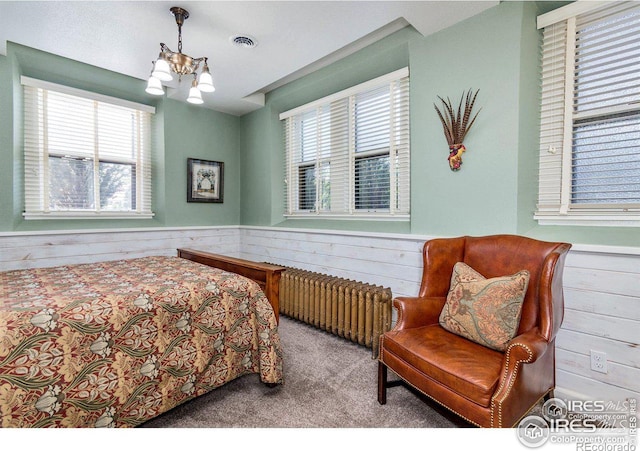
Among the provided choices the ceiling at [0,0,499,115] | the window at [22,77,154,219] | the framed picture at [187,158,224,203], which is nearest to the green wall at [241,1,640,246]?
the ceiling at [0,0,499,115]

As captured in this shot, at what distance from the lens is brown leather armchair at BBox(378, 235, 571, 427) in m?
1.38

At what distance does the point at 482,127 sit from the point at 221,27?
212 cm

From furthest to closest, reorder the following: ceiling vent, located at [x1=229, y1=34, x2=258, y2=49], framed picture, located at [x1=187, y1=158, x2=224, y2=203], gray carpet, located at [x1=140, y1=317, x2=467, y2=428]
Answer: framed picture, located at [x1=187, y1=158, x2=224, y2=203] → ceiling vent, located at [x1=229, y1=34, x2=258, y2=49] → gray carpet, located at [x1=140, y1=317, x2=467, y2=428]

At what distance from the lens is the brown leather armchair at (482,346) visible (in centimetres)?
138

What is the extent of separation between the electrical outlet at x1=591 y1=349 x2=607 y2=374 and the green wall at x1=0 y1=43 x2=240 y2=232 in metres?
4.10

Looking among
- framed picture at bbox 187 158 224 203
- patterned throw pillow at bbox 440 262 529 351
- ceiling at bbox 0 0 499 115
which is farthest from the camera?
framed picture at bbox 187 158 224 203

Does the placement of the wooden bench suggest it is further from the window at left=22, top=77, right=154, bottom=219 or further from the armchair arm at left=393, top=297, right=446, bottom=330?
the window at left=22, top=77, right=154, bottom=219

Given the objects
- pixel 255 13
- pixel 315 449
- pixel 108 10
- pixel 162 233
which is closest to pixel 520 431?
pixel 315 449

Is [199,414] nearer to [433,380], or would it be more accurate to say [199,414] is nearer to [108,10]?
[433,380]

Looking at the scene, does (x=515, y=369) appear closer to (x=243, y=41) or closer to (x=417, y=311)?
(x=417, y=311)

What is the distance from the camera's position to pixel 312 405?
192 cm

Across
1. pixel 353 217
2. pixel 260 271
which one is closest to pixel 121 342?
pixel 260 271

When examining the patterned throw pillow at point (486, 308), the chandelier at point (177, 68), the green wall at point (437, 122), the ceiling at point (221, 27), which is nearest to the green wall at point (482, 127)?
the green wall at point (437, 122)

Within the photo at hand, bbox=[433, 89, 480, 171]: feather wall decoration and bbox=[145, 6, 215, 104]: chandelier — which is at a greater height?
bbox=[145, 6, 215, 104]: chandelier
